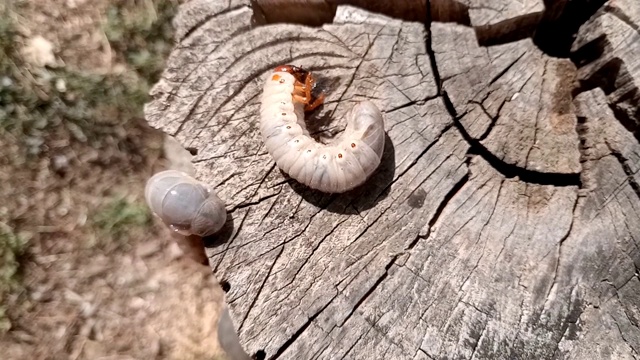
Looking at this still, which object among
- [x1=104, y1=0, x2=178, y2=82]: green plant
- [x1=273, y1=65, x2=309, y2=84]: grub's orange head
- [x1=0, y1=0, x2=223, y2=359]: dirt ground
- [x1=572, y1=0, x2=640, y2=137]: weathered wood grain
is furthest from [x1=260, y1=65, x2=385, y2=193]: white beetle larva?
[x1=104, y1=0, x2=178, y2=82]: green plant

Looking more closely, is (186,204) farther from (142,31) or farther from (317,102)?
(142,31)

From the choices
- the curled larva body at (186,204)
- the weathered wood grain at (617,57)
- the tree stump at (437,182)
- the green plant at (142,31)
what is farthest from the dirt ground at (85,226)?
the weathered wood grain at (617,57)

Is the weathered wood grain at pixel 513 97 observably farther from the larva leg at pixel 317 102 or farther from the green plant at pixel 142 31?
the green plant at pixel 142 31

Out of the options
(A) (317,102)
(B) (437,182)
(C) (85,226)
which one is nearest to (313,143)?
(A) (317,102)

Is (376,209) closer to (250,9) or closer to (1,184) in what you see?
(250,9)

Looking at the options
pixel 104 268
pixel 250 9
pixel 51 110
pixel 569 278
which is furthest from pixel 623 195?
pixel 51 110

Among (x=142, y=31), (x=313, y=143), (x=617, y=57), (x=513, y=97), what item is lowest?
(x=142, y=31)

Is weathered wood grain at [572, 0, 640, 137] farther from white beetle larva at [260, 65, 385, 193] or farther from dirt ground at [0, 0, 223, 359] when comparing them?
dirt ground at [0, 0, 223, 359]
